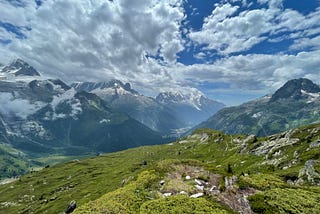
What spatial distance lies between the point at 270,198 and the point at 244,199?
3.98 m

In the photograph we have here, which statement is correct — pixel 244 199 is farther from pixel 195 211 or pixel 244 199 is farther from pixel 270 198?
pixel 195 211

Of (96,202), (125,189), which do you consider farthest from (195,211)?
(96,202)

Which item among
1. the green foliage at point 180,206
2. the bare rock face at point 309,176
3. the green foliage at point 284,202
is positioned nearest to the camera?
the green foliage at point 180,206

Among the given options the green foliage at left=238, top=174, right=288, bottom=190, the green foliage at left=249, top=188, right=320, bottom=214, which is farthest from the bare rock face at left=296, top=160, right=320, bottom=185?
the green foliage at left=249, top=188, right=320, bottom=214

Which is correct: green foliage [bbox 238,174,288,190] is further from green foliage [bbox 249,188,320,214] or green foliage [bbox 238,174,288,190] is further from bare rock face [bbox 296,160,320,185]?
bare rock face [bbox 296,160,320,185]

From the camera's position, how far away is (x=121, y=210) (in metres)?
37.3

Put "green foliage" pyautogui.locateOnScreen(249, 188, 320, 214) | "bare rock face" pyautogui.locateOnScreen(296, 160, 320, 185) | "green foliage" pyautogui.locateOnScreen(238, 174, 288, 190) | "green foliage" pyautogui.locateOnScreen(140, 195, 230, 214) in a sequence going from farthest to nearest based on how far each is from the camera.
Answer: "bare rock face" pyautogui.locateOnScreen(296, 160, 320, 185)
"green foliage" pyautogui.locateOnScreen(238, 174, 288, 190)
"green foliage" pyautogui.locateOnScreen(249, 188, 320, 214)
"green foliage" pyautogui.locateOnScreen(140, 195, 230, 214)

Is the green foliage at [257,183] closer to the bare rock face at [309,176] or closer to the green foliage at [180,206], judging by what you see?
the green foliage at [180,206]

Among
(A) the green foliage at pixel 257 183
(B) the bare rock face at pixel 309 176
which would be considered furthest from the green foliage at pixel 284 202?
(B) the bare rock face at pixel 309 176

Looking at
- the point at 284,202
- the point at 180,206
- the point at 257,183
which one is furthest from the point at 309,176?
the point at 180,206

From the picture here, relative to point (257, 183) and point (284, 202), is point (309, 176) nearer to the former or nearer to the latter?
point (257, 183)

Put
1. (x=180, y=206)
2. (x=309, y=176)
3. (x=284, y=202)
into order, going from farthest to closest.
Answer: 1. (x=309, y=176)
2. (x=284, y=202)
3. (x=180, y=206)

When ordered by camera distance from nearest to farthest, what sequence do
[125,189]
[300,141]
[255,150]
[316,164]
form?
[125,189], [316,164], [300,141], [255,150]

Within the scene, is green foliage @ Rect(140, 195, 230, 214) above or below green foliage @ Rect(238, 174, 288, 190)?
below
